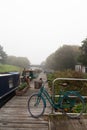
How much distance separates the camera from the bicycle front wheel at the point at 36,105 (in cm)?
852

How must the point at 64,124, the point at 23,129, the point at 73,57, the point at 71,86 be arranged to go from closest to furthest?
1. the point at 23,129
2. the point at 64,124
3. the point at 71,86
4. the point at 73,57

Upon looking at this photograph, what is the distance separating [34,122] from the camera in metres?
7.91

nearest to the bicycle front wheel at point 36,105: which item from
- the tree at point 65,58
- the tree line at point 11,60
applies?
the tree at point 65,58

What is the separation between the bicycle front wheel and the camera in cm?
852

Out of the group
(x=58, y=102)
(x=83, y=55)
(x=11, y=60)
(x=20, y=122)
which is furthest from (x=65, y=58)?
(x=11, y=60)

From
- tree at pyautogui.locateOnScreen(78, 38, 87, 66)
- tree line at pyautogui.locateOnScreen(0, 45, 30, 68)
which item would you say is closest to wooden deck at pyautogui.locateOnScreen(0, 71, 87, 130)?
tree at pyautogui.locateOnScreen(78, 38, 87, 66)

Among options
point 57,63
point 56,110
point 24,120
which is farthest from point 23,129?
point 57,63

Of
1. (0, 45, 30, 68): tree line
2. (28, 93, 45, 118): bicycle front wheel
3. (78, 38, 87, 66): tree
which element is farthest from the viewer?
(0, 45, 30, 68): tree line

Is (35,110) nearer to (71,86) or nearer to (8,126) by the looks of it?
(8,126)

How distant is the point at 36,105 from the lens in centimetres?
880

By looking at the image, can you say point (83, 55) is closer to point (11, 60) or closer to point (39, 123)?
point (39, 123)

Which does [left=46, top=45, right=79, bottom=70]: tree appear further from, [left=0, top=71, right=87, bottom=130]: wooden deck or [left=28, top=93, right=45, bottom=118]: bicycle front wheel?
[left=0, top=71, right=87, bottom=130]: wooden deck

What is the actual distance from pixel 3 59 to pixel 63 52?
63.8 meters

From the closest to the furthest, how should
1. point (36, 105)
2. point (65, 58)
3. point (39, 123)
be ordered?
point (39, 123) → point (36, 105) → point (65, 58)
